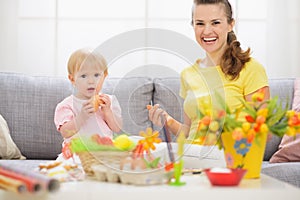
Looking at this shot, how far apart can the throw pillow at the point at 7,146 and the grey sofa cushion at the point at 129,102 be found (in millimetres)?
1063

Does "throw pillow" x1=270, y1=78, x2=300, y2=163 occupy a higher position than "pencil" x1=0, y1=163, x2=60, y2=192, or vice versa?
"pencil" x1=0, y1=163, x2=60, y2=192

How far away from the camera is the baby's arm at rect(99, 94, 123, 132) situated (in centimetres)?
159

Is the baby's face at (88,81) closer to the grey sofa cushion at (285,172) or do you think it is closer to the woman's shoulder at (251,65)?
the woman's shoulder at (251,65)

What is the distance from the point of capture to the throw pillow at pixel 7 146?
261cm

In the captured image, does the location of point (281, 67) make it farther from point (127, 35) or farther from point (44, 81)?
point (127, 35)

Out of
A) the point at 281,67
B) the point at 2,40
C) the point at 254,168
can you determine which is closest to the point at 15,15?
the point at 2,40

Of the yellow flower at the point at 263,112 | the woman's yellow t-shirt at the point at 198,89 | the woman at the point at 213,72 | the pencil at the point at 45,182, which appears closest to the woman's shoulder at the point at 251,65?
the woman at the point at 213,72

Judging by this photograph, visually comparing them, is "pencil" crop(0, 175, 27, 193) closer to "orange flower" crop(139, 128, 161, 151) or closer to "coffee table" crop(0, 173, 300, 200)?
"coffee table" crop(0, 173, 300, 200)

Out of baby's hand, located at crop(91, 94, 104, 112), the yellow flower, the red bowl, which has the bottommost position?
the red bowl

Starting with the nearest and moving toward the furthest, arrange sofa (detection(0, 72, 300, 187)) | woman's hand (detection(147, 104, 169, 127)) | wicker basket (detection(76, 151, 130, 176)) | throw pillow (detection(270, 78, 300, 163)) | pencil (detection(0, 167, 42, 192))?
pencil (detection(0, 167, 42, 192)) → wicker basket (detection(76, 151, 130, 176)) → woman's hand (detection(147, 104, 169, 127)) → throw pillow (detection(270, 78, 300, 163)) → sofa (detection(0, 72, 300, 187))

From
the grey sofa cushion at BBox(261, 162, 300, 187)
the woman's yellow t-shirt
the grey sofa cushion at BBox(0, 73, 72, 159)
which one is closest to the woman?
the woman's yellow t-shirt

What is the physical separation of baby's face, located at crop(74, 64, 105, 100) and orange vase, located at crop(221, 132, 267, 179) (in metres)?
0.39

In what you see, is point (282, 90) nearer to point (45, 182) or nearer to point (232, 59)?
point (232, 59)

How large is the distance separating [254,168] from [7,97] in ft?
5.39
